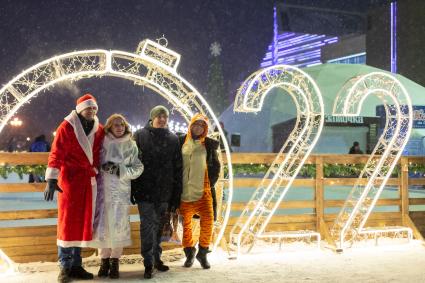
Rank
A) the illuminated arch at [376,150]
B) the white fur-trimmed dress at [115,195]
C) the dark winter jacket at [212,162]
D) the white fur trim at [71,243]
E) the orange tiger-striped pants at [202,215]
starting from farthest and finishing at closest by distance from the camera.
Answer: the illuminated arch at [376,150] → the dark winter jacket at [212,162] → the orange tiger-striped pants at [202,215] → the white fur-trimmed dress at [115,195] → the white fur trim at [71,243]

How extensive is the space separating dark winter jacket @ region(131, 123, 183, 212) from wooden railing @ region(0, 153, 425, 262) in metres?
1.04

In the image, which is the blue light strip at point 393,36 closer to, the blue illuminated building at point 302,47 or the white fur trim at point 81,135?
the blue illuminated building at point 302,47

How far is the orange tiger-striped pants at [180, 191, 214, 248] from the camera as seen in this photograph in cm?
507

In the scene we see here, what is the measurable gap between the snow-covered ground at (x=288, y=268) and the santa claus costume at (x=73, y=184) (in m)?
0.47

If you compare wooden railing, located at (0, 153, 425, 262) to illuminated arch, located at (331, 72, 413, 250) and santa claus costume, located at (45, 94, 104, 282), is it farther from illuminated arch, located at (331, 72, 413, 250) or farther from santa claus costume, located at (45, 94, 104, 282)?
santa claus costume, located at (45, 94, 104, 282)

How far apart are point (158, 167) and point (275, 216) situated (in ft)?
7.36

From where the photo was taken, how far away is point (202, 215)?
16.7 ft

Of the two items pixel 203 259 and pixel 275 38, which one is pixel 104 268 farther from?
pixel 275 38

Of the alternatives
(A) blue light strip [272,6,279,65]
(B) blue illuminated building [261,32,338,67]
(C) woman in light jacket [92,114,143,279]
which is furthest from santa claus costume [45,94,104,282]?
(B) blue illuminated building [261,32,338,67]

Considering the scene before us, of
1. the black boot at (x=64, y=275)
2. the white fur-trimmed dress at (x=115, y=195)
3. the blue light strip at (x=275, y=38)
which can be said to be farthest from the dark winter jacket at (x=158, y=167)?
the blue light strip at (x=275, y=38)

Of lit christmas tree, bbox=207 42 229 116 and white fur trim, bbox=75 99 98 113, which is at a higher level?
lit christmas tree, bbox=207 42 229 116

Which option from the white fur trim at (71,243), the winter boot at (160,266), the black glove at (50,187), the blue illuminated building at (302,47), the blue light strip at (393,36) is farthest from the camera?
the blue illuminated building at (302,47)

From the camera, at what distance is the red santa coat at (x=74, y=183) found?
175 inches

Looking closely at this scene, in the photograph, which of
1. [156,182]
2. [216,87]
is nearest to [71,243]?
[156,182]
